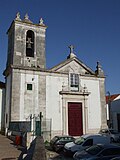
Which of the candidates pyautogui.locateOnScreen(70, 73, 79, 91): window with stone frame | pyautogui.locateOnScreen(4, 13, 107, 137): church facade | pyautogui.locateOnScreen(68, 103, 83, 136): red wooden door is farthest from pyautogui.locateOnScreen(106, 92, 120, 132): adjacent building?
pyautogui.locateOnScreen(70, 73, 79, 91): window with stone frame

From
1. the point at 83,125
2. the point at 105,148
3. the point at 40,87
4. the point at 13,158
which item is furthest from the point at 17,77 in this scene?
the point at 105,148

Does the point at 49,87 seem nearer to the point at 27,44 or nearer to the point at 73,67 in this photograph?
the point at 73,67

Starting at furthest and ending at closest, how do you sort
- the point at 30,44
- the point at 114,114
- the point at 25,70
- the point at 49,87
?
the point at 114,114 → the point at 30,44 → the point at 49,87 → the point at 25,70

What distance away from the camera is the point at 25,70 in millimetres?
21500

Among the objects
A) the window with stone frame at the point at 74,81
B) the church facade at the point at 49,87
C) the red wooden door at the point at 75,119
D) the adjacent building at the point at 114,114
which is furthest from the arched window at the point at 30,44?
the adjacent building at the point at 114,114

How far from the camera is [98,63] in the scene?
25312 millimetres

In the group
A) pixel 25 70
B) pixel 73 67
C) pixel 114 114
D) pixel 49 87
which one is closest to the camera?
pixel 25 70

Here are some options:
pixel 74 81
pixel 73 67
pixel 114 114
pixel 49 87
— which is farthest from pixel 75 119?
pixel 114 114

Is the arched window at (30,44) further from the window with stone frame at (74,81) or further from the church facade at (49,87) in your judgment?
the window with stone frame at (74,81)

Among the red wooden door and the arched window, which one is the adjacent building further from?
the arched window

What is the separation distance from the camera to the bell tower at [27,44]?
22484 millimetres

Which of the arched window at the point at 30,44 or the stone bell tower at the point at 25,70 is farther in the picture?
the arched window at the point at 30,44

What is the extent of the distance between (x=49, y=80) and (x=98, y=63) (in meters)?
6.75

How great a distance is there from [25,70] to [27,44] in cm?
361
